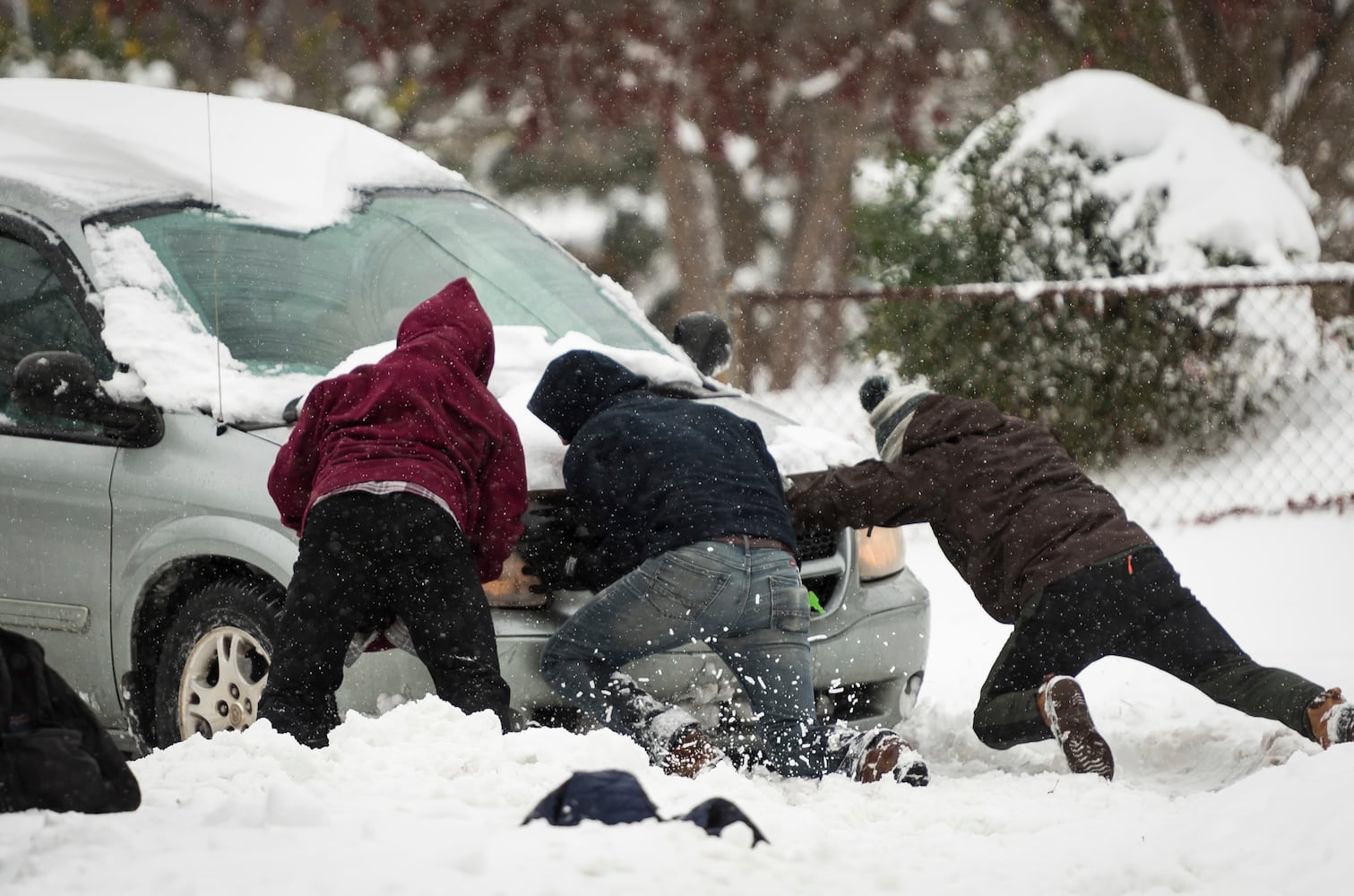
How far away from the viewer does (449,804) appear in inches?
126

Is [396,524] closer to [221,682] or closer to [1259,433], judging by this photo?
[221,682]

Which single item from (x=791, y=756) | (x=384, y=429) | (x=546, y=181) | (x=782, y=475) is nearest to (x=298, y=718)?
(x=384, y=429)

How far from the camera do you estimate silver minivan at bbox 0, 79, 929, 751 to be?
4.40 metres

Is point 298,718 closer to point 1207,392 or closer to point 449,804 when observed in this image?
point 449,804

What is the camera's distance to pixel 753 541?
447cm

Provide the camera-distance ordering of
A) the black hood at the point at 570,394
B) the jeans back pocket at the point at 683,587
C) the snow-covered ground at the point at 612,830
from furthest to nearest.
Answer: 1. the black hood at the point at 570,394
2. the jeans back pocket at the point at 683,587
3. the snow-covered ground at the point at 612,830

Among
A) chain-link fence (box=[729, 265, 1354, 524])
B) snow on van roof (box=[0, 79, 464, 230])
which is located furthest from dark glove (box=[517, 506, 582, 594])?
chain-link fence (box=[729, 265, 1354, 524])

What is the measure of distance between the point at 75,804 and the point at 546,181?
17290mm

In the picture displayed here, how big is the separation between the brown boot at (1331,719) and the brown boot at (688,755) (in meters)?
1.69

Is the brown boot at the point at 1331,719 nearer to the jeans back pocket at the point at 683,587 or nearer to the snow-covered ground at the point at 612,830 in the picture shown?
the snow-covered ground at the point at 612,830

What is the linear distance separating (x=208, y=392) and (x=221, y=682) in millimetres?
817

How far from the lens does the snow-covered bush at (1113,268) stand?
9.34 m

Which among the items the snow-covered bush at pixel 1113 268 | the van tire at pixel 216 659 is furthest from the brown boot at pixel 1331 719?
the snow-covered bush at pixel 1113 268

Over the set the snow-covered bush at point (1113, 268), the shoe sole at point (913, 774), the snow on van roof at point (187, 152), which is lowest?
the shoe sole at point (913, 774)
